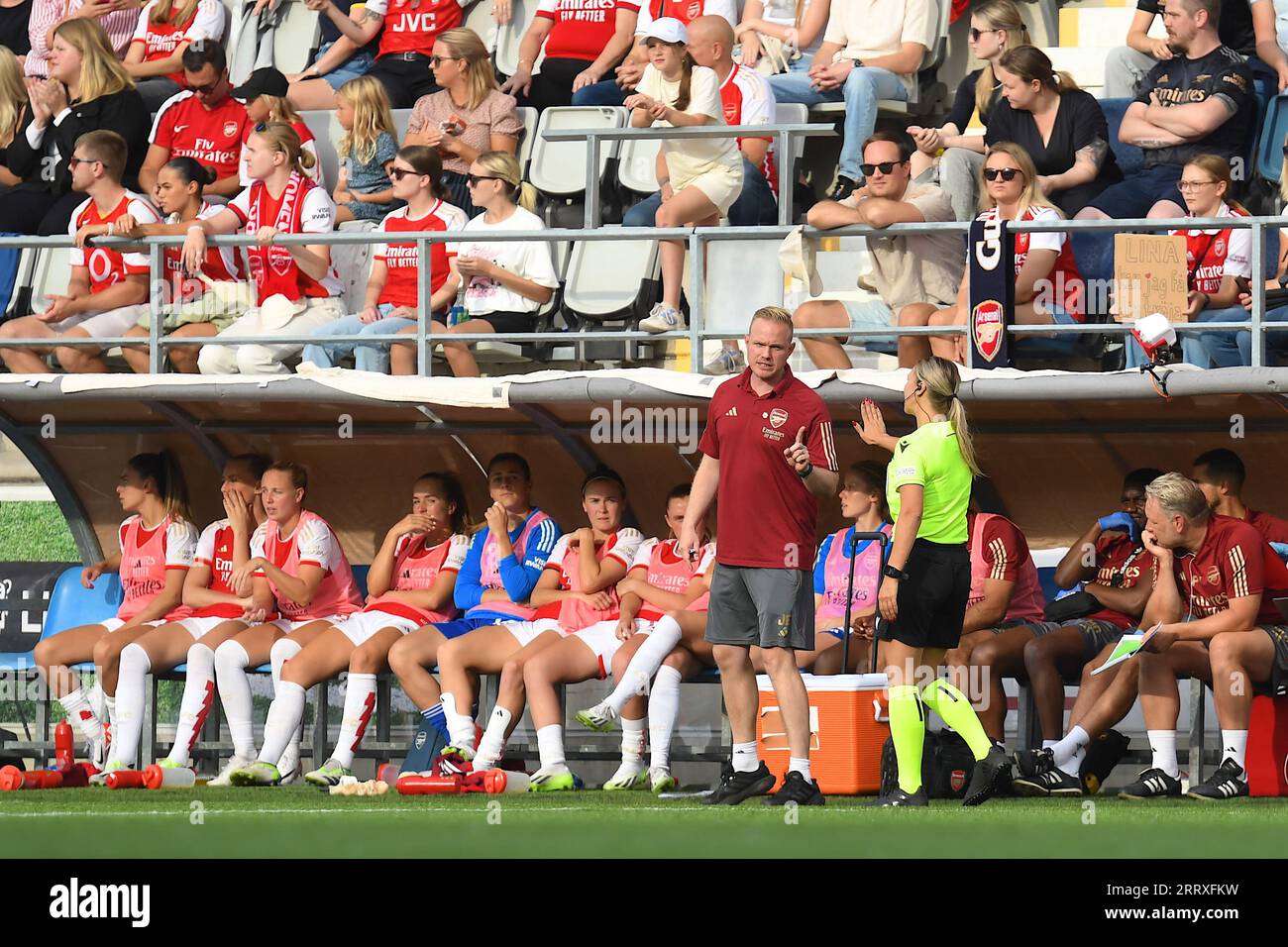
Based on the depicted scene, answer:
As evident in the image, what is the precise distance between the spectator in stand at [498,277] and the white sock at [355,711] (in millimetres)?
1936

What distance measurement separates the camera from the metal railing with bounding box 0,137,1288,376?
10.3 meters

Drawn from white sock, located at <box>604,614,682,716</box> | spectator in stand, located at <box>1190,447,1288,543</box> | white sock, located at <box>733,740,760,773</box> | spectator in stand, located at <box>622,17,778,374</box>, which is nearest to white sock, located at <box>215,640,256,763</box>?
white sock, located at <box>604,614,682,716</box>

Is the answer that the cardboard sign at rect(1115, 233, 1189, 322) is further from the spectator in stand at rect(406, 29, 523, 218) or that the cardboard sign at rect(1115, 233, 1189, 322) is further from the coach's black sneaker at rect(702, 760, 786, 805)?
the spectator in stand at rect(406, 29, 523, 218)

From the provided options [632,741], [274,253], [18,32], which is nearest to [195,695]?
[632,741]

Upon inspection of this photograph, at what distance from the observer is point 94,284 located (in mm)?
12453

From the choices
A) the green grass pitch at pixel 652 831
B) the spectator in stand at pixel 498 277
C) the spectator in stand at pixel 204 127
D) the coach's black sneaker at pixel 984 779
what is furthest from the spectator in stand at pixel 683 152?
the green grass pitch at pixel 652 831

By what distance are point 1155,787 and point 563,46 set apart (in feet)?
23.6

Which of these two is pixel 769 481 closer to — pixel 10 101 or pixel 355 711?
pixel 355 711

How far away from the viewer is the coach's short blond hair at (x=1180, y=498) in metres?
9.62

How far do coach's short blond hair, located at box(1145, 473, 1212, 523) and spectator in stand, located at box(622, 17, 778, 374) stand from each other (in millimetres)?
3379

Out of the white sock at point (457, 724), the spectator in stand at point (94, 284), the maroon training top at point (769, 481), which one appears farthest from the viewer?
the spectator in stand at point (94, 284)

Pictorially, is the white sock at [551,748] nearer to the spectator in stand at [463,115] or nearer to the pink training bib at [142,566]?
the pink training bib at [142,566]

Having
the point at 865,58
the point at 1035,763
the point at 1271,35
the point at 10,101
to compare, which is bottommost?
the point at 1035,763
